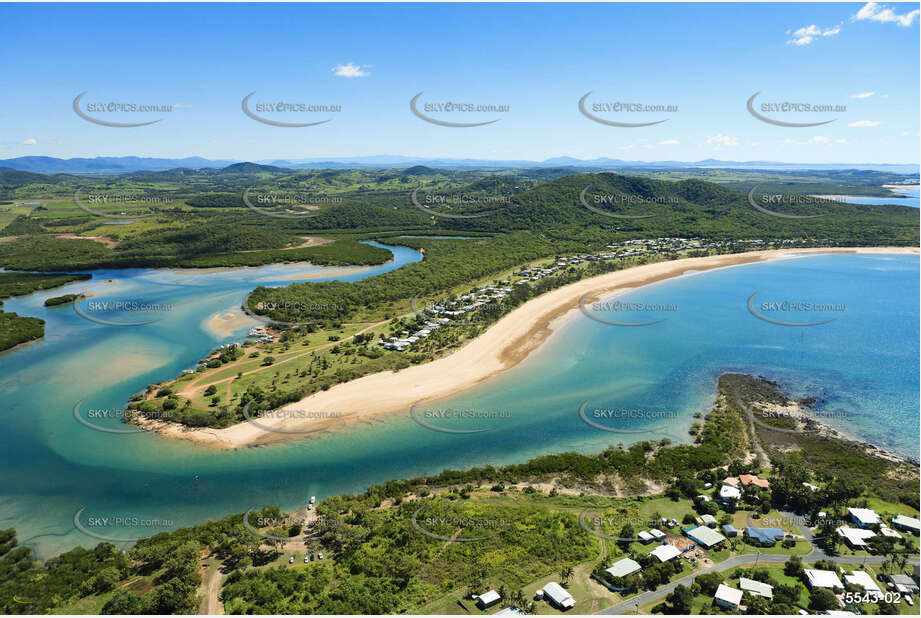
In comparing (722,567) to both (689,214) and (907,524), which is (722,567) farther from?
(689,214)

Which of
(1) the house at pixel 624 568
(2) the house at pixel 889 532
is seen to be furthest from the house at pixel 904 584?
(1) the house at pixel 624 568

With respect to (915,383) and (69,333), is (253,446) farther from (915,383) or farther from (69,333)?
(915,383)

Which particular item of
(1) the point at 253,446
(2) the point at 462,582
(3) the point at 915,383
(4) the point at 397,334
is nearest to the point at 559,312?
(4) the point at 397,334

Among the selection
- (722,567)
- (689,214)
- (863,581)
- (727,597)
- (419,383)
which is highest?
(689,214)

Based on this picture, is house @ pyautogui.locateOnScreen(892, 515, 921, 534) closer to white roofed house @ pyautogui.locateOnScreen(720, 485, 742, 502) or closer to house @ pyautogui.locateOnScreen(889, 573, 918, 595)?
house @ pyautogui.locateOnScreen(889, 573, 918, 595)

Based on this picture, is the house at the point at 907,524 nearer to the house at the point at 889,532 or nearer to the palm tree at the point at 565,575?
the house at the point at 889,532

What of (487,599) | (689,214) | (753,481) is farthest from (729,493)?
(689,214)
